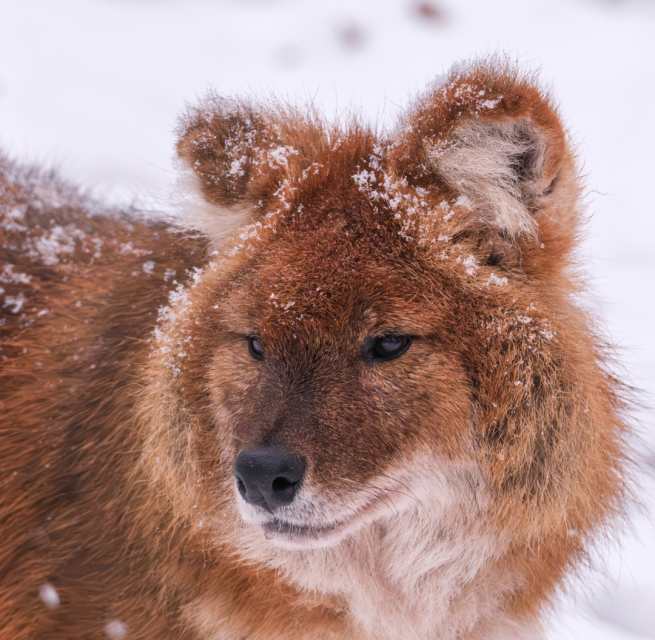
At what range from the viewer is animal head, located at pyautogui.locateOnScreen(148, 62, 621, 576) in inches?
82.5

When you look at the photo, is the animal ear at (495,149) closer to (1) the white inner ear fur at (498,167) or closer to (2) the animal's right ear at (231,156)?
(1) the white inner ear fur at (498,167)

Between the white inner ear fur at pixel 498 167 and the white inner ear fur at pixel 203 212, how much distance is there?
758 millimetres

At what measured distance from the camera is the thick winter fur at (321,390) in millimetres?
2156

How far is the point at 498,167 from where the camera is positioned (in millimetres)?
2135

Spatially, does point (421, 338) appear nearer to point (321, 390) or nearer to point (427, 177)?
point (321, 390)

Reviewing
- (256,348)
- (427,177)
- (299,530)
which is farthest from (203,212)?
(299,530)

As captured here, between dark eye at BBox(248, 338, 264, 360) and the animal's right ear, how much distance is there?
53cm

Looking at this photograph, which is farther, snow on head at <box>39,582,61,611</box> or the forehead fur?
snow on head at <box>39,582,61,611</box>

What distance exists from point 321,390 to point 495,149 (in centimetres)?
92

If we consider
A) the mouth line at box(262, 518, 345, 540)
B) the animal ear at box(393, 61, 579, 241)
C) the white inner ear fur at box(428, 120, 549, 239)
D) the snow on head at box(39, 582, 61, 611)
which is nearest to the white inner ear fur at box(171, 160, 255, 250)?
the animal ear at box(393, 61, 579, 241)

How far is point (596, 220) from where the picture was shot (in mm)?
6480

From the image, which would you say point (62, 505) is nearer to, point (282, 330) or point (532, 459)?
point (282, 330)

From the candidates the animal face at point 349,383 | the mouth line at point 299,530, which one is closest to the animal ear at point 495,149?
the animal face at point 349,383

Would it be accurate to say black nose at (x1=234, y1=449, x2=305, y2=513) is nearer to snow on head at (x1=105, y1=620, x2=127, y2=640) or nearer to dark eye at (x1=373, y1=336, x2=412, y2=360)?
dark eye at (x1=373, y1=336, x2=412, y2=360)
